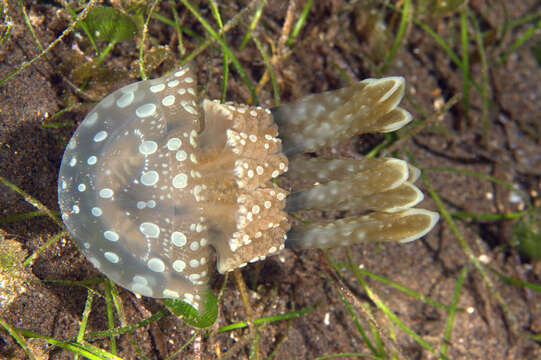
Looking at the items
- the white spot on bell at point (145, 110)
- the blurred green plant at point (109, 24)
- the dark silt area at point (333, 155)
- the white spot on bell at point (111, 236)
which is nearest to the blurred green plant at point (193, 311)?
the dark silt area at point (333, 155)

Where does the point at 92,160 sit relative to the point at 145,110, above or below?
below

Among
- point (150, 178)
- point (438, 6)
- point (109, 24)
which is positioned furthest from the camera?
point (438, 6)

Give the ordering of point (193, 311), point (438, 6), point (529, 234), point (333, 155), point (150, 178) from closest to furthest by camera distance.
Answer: point (150, 178) → point (193, 311) → point (333, 155) → point (529, 234) → point (438, 6)

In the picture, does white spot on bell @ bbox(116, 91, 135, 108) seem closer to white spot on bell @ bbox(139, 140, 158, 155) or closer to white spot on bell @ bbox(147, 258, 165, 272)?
white spot on bell @ bbox(139, 140, 158, 155)

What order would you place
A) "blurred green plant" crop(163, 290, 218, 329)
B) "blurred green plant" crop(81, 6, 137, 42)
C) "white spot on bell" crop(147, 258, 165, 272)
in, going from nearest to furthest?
1. "white spot on bell" crop(147, 258, 165, 272)
2. "blurred green plant" crop(163, 290, 218, 329)
3. "blurred green plant" crop(81, 6, 137, 42)

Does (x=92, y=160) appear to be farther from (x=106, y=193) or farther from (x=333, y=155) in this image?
(x=333, y=155)

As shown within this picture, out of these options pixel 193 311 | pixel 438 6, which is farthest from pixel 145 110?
pixel 438 6

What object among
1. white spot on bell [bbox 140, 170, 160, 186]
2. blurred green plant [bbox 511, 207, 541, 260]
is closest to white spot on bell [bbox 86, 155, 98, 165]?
white spot on bell [bbox 140, 170, 160, 186]

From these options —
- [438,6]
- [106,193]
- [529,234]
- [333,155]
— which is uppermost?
[438,6]
